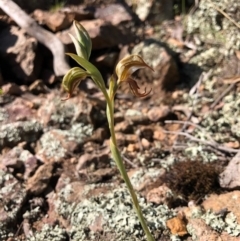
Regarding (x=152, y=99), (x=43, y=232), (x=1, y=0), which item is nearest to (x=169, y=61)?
(x=152, y=99)

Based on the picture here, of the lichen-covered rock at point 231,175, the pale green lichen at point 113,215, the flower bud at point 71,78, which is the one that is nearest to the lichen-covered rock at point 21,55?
the pale green lichen at point 113,215

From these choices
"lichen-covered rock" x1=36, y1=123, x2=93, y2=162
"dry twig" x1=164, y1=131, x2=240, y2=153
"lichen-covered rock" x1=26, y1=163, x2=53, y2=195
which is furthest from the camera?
"lichen-covered rock" x1=36, y1=123, x2=93, y2=162

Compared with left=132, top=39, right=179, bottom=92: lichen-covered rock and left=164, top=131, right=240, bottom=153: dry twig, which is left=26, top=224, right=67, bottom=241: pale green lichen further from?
left=132, top=39, right=179, bottom=92: lichen-covered rock

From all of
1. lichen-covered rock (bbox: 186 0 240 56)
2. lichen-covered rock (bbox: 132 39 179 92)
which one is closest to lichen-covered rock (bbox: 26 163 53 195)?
lichen-covered rock (bbox: 132 39 179 92)

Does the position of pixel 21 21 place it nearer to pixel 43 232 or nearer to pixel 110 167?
pixel 110 167

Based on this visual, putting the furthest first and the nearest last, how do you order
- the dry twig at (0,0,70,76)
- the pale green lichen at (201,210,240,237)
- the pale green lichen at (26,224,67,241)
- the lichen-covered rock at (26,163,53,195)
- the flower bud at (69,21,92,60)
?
the dry twig at (0,0,70,76) → the lichen-covered rock at (26,163,53,195) → the pale green lichen at (26,224,67,241) → the pale green lichen at (201,210,240,237) → the flower bud at (69,21,92,60)

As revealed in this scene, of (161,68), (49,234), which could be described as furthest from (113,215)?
(161,68)

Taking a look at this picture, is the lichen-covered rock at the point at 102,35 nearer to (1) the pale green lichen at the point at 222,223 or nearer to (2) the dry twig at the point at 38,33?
(2) the dry twig at the point at 38,33

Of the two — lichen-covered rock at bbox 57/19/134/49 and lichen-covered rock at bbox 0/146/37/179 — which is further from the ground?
lichen-covered rock at bbox 57/19/134/49
